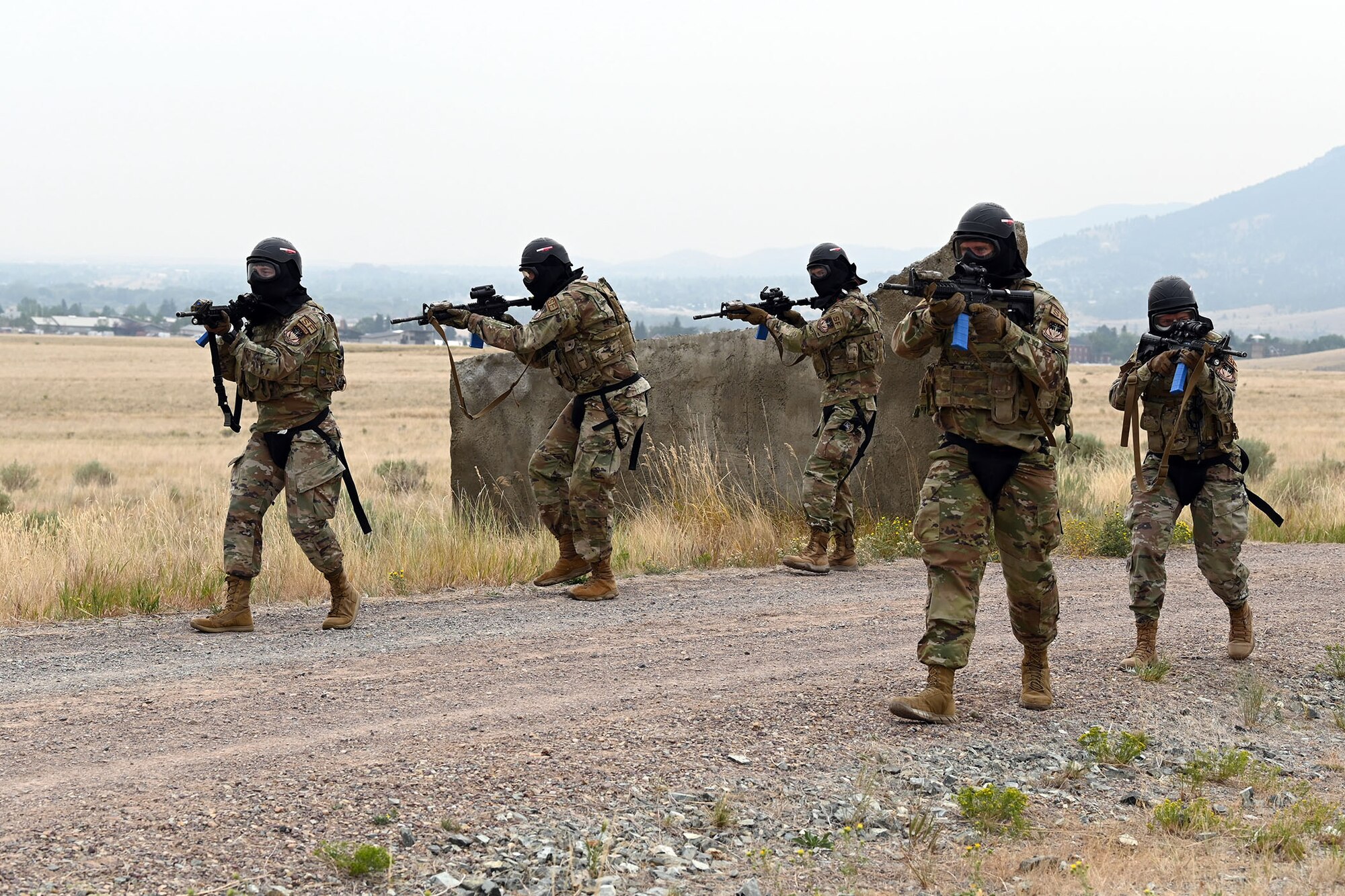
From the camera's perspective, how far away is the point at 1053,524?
17.1ft

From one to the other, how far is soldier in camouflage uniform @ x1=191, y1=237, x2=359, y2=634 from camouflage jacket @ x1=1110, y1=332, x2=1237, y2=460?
4027 millimetres

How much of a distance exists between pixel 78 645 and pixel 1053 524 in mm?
4699

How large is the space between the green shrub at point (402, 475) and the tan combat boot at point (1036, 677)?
39.4 feet

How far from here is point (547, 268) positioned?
25.7ft

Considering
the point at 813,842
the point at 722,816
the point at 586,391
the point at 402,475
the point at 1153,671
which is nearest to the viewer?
the point at 813,842

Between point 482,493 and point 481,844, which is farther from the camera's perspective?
point 482,493

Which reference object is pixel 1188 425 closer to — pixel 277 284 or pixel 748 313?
pixel 748 313

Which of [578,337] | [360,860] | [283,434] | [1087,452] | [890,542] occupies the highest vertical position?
[578,337]

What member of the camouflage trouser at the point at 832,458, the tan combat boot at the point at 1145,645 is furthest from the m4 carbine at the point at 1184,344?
the camouflage trouser at the point at 832,458

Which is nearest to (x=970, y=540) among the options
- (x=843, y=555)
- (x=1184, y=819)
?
(x=1184, y=819)

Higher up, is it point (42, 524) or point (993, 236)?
point (993, 236)

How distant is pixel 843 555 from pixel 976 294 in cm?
447

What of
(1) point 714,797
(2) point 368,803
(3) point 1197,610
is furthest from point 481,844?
(3) point 1197,610

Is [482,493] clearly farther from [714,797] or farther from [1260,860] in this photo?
[1260,860]
